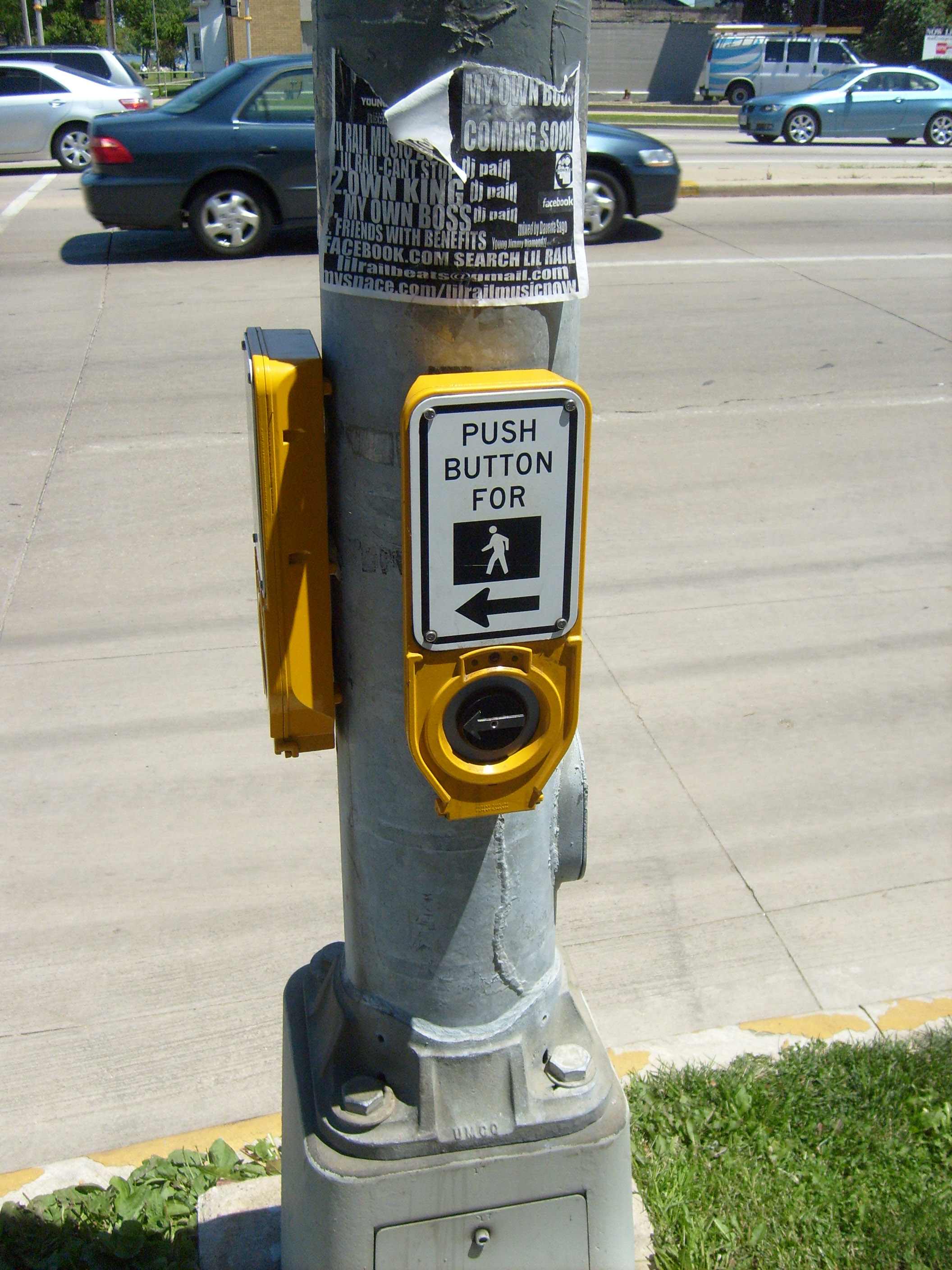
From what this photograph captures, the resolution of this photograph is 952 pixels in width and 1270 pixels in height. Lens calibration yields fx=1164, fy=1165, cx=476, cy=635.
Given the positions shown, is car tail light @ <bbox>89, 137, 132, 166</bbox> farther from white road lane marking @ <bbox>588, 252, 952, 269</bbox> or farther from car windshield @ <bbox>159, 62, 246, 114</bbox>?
white road lane marking @ <bbox>588, 252, 952, 269</bbox>

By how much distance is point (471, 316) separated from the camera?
1.37 meters

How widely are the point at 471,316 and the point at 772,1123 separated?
7.22 ft

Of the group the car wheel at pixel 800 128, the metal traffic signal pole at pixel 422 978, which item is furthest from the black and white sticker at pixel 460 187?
the car wheel at pixel 800 128

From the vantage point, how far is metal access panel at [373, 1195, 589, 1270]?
175 cm

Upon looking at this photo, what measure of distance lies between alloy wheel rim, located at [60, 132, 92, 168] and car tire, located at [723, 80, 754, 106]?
29.8 m

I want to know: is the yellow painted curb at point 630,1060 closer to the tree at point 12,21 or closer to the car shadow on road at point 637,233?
the car shadow on road at point 637,233

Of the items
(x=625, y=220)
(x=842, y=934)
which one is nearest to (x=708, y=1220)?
(x=842, y=934)

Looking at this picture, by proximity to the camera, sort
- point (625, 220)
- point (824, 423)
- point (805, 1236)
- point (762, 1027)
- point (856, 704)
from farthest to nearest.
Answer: point (625, 220) < point (824, 423) < point (856, 704) < point (762, 1027) < point (805, 1236)

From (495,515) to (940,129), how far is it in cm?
2724

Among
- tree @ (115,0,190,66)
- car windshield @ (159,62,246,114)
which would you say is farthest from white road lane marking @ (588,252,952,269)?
tree @ (115,0,190,66)

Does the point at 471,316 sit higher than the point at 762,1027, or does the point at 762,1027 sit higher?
the point at 471,316

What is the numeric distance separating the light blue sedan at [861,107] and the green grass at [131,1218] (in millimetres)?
24994

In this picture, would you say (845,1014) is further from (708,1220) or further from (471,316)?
(471,316)

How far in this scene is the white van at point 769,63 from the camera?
36.2m
